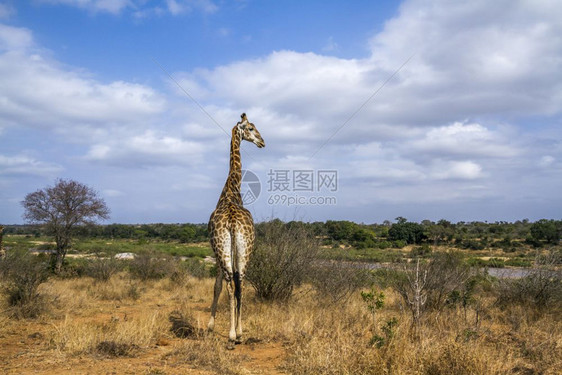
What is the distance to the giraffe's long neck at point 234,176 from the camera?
7.89m

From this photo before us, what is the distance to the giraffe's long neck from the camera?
7.89 meters

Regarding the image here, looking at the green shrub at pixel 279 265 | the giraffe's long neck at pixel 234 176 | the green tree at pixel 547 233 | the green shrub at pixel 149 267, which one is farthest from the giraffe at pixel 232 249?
the green tree at pixel 547 233

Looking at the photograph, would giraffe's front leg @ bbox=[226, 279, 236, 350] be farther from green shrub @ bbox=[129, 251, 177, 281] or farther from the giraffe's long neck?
green shrub @ bbox=[129, 251, 177, 281]

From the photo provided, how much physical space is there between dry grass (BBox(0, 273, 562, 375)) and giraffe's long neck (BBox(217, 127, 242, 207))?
242cm

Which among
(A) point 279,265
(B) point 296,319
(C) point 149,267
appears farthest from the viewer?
(C) point 149,267

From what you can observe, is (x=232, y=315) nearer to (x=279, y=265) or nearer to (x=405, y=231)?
(x=279, y=265)

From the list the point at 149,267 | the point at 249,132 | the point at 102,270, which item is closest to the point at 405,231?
the point at 149,267

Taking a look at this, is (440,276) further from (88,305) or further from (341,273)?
(88,305)

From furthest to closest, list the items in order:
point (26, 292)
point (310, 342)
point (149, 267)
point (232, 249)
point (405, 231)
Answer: point (405, 231) < point (149, 267) < point (26, 292) < point (232, 249) < point (310, 342)

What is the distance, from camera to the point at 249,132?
8688 millimetres

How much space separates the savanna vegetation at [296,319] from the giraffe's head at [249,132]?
118 inches

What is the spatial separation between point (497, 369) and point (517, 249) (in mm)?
47258

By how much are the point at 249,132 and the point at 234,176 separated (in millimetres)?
1065

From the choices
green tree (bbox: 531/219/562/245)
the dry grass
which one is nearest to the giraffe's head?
the dry grass
